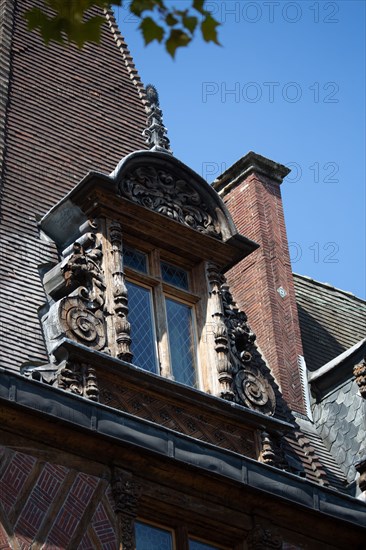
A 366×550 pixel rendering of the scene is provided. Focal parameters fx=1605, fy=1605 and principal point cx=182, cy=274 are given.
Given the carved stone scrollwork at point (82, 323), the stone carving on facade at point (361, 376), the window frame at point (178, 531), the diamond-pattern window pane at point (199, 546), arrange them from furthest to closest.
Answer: the stone carving on facade at point (361, 376) → the carved stone scrollwork at point (82, 323) → the diamond-pattern window pane at point (199, 546) → the window frame at point (178, 531)

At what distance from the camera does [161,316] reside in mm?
15336

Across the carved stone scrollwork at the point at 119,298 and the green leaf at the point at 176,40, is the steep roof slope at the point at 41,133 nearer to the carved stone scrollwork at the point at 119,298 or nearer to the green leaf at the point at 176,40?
the carved stone scrollwork at the point at 119,298

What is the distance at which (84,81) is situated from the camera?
19.0 meters

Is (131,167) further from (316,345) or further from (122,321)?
(316,345)

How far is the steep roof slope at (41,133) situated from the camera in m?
14.9

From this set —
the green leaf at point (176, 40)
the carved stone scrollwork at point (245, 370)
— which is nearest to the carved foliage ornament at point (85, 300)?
the carved stone scrollwork at point (245, 370)

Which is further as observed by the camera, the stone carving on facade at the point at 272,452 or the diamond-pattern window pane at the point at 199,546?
the stone carving on facade at the point at 272,452

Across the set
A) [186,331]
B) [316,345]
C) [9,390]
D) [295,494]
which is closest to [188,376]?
[186,331]

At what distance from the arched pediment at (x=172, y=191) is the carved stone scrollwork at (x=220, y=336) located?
45cm

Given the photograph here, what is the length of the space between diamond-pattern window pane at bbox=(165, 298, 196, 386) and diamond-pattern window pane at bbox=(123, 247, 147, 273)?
41 cm

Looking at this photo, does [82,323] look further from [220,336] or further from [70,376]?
[220,336]

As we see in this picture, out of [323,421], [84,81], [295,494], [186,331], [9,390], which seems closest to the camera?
[9,390]

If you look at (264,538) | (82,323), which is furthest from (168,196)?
(264,538)

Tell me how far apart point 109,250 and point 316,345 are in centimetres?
479
